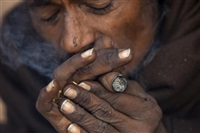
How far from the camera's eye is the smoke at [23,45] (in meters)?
2.59

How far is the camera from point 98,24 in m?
2.18

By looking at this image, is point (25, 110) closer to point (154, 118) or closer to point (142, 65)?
point (142, 65)

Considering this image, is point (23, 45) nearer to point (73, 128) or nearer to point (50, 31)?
point (50, 31)

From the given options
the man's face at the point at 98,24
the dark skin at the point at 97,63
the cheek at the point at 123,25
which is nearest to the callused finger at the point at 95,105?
the dark skin at the point at 97,63

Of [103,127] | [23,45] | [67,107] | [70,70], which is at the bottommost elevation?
[23,45]

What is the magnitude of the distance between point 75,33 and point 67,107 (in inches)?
14.6

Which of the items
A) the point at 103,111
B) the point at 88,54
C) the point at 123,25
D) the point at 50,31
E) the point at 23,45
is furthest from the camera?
the point at 23,45

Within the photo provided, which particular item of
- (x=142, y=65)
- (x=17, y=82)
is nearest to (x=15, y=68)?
(x=17, y=82)

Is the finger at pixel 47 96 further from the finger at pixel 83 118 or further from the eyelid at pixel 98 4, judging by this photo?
the eyelid at pixel 98 4

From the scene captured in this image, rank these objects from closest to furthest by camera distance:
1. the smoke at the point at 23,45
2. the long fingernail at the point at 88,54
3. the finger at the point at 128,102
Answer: the long fingernail at the point at 88,54
the finger at the point at 128,102
the smoke at the point at 23,45

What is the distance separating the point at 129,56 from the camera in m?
1.82

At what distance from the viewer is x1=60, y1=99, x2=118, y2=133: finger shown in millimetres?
1862

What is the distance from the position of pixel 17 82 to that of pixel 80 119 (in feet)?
3.11

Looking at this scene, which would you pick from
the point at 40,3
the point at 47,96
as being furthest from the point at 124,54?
the point at 40,3
